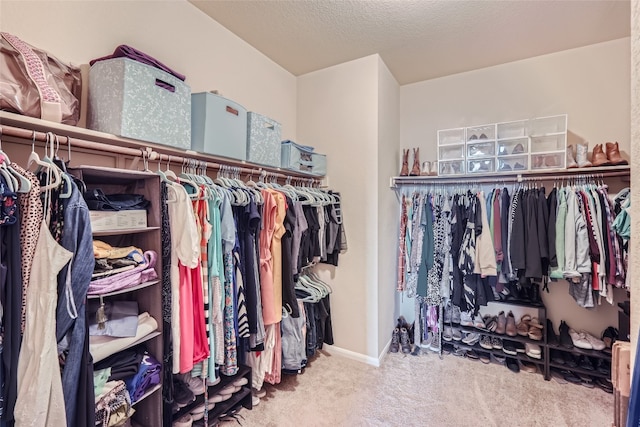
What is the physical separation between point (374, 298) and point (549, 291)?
154 cm

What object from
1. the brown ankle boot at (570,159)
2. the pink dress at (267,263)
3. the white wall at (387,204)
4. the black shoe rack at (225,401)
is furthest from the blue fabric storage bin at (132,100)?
the brown ankle boot at (570,159)

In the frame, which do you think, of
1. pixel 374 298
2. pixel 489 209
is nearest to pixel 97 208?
pixel 374 298

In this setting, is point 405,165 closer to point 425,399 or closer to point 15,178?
point 425,399

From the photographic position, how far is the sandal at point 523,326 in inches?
95.3

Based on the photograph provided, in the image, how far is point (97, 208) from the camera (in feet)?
3.98

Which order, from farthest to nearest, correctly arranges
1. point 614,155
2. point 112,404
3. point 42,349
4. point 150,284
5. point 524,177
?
1. point 524,177
2. point 614,155
3. point 150,284
4. point 112,404
5. point 42,349

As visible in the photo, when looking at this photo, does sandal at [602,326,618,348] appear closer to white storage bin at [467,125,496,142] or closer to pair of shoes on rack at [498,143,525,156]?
pair of shoes on rack at [498,143,525,156]

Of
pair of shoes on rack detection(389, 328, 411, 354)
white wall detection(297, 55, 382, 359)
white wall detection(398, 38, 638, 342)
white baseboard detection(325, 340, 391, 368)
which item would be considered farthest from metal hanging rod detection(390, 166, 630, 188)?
white baseboard detection(325, 340, 391, 368)

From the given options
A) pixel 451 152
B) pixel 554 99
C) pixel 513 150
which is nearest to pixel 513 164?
pixel 513 150

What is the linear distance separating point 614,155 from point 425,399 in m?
2.21

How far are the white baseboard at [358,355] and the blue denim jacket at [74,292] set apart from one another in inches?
78.9

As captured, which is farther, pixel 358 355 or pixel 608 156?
pixel 358 355

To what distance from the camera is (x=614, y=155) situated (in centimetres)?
211

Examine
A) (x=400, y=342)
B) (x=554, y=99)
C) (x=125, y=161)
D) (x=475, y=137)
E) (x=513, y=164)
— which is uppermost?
(x=554, y=99)
